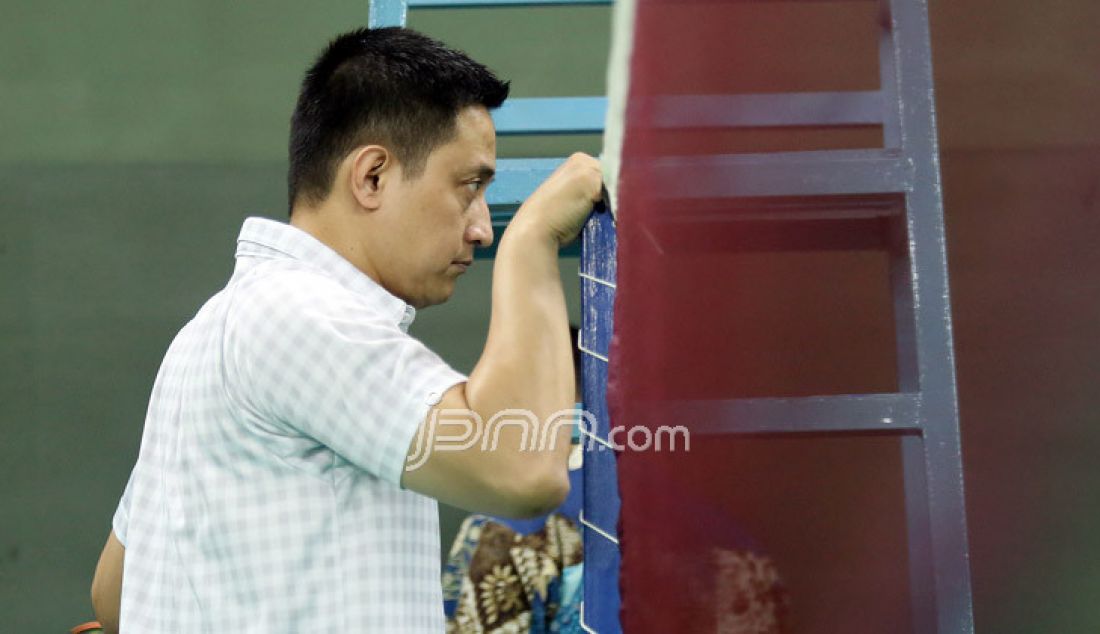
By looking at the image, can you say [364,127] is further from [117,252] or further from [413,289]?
[117,252]

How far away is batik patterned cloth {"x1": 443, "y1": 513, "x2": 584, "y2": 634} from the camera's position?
1.75m

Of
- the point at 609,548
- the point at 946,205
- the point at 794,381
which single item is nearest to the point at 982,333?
the point at 946,205

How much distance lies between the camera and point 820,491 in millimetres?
917

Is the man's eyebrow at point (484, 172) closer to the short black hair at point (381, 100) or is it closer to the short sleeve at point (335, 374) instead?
the short black hair at point (381, 100)

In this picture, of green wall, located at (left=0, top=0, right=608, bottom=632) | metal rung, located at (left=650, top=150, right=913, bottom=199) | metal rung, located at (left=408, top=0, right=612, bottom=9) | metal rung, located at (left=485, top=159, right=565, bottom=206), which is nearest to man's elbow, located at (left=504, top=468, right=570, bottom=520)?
metal rung, located at (left=650, top=150, right=913, bottom=199)

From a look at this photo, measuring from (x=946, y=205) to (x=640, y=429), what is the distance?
40 cm

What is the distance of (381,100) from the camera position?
3.18 ft

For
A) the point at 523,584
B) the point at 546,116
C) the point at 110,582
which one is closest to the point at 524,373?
the point at 110,582

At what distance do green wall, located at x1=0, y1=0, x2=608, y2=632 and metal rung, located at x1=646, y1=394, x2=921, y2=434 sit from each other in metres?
1.69

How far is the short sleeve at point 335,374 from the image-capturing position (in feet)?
2.63

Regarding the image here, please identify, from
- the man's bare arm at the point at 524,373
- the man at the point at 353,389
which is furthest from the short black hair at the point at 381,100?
the man's bare arm at the point at 524,373

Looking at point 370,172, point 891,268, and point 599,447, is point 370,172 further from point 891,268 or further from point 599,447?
point 891,268

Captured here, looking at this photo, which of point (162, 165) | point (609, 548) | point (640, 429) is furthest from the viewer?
point (162, 165)

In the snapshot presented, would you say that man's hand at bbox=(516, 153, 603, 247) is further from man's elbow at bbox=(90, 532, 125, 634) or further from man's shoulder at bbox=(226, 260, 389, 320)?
man's elbow at bbox=(90, 532, 125, 634)
